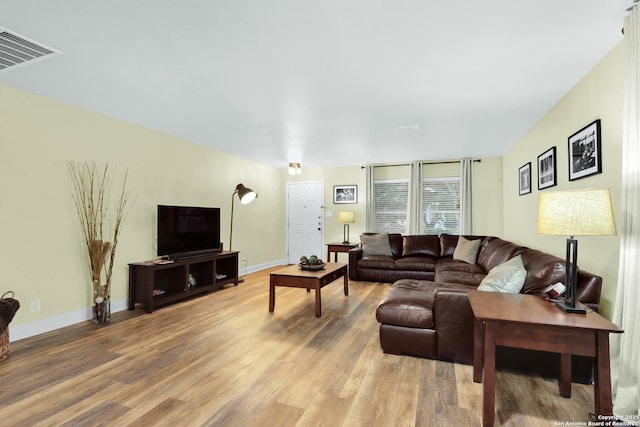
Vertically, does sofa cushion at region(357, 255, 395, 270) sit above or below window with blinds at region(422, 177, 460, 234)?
below

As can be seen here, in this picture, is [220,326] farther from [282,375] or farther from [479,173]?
[479,173]

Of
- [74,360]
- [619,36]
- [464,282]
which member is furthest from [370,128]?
[74,360]

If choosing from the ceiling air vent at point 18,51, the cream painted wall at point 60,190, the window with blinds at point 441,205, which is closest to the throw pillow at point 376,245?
the window with blinds at point 441,205

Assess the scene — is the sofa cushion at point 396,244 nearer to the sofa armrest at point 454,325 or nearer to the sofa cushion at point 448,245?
the sofa cushion at point 448,245

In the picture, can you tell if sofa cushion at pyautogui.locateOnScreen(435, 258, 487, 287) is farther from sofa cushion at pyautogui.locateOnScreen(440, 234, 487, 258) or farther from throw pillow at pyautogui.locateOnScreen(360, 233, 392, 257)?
throw pillow at pyautogui.locateOnScreen(360, 233, 392, 257)

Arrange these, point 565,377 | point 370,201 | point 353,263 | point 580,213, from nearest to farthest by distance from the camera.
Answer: point 580,213
point 565,377
point 353,263
point 370,201

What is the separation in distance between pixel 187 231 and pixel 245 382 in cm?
282

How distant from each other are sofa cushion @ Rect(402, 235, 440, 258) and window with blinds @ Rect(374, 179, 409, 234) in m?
0.82

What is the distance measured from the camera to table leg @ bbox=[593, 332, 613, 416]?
5.01 ft

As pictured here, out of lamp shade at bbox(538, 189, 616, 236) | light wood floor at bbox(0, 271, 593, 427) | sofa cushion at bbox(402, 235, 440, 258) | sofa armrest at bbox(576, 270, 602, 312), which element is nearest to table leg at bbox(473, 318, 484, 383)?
light wood floor at bbox(0, 271, 593, 427)

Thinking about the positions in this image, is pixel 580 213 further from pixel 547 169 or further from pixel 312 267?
pixel 312 267

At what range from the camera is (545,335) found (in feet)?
5.35

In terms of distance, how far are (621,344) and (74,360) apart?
12.4ft

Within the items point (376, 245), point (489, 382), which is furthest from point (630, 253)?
point (376, 245)
